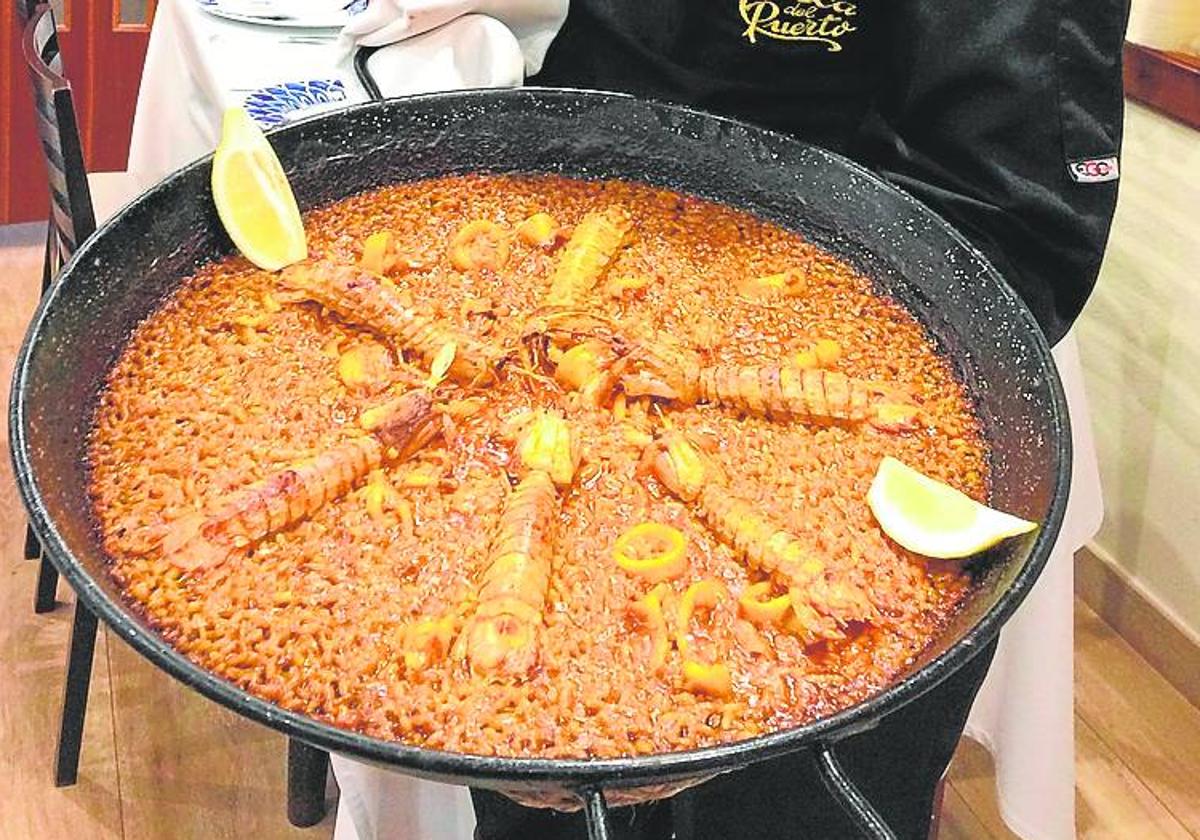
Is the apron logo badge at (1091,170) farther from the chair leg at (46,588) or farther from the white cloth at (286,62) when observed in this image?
the chair leg at (46,588)

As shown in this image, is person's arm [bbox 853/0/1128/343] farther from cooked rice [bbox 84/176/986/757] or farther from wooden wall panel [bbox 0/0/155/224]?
wooden wall panel [bbox 0/0/155/224]

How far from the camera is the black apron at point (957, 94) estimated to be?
1.29 metres

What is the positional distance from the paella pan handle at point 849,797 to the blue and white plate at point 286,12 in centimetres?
139

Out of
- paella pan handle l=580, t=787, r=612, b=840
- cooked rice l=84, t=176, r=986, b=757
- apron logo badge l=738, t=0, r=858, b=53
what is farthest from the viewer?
apron logo badge l=738, t=0, r=858, b=53

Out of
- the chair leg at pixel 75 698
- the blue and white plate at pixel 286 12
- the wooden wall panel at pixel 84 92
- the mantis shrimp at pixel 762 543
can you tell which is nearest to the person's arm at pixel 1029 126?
the mantis shrimp at pixel 762 543

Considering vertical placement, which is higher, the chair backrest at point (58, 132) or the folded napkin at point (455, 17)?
the folded napkin at point (455, 17)

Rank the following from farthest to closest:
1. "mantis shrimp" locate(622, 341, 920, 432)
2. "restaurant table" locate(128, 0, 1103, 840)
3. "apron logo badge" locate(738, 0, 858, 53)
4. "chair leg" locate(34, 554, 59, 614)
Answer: "chair leg" locate(34, 554, 59, 614)
"restaurant table" locate(128, 0, 1103, 840)
"apron logo badge" locate(738, 0, 858, 53)
"mantis shrimp" locate(622, 341, 920, 432)

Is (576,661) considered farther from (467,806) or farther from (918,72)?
(918,72)

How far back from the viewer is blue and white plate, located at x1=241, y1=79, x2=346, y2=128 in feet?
5.24

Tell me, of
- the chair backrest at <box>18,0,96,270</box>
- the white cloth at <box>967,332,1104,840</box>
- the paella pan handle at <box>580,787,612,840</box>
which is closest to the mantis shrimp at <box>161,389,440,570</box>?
the paella pan handle at <box>580,787,612,840</box>

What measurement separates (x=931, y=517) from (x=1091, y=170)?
0.47 metres

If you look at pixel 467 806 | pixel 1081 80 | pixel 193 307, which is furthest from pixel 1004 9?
pixel 467 806

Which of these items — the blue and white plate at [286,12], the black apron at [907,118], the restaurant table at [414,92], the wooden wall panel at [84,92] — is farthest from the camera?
the wooden wall panel at [84,92]

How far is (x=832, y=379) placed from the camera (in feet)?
3.98
